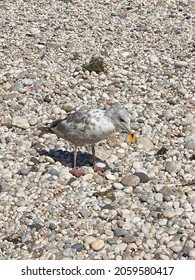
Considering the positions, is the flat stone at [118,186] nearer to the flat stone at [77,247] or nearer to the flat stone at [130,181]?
the flat stone at [130,181]

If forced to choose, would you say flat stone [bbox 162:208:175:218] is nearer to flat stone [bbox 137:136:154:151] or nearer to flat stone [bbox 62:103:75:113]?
flat stone [bbox 137:136:154:151]

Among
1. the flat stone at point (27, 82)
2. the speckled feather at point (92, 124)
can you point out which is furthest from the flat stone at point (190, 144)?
the flat stone at point (27, 82)

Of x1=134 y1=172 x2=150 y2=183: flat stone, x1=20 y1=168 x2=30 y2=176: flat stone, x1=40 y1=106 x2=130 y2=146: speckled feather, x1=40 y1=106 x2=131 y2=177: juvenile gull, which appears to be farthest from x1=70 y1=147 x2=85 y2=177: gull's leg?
x1=134 y1=172 x2=150 y2=183: flat stone

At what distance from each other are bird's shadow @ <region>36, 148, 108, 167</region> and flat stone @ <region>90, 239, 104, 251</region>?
212 centimetres

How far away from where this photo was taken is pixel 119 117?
29.2 ft

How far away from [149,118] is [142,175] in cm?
211


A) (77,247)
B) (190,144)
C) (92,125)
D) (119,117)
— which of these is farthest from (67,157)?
(77,247)

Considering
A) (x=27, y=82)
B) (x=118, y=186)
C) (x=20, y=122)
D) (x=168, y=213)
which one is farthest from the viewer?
(x=27, y=82)

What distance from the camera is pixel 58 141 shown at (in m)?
10.5

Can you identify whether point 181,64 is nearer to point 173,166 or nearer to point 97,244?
point 173,166

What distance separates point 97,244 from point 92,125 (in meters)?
2.01

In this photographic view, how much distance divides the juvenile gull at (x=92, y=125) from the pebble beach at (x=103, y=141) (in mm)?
609

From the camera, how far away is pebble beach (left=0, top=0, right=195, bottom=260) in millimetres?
8219

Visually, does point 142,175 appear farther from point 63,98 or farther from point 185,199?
point 63,98
